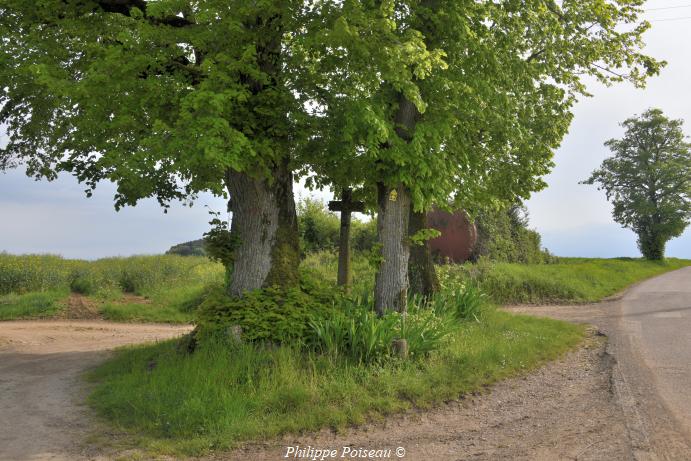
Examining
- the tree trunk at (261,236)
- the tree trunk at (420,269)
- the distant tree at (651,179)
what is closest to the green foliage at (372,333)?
the tree trunk at (261,236)

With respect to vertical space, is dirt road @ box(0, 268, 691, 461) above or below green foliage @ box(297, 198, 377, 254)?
below

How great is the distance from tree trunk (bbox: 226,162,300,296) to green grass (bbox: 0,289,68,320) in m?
11.2

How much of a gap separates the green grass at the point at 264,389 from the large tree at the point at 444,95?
2.66 metres

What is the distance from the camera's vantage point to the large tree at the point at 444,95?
33.2 feet

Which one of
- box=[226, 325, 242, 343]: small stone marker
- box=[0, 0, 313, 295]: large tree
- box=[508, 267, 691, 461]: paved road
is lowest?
box=[508, 267, 691, 461]: paved road

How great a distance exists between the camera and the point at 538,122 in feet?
48.8

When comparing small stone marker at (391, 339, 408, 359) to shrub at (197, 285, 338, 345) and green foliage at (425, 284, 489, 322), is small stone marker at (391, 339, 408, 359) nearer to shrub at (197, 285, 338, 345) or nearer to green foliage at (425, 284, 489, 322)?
shrub at (197, 285, 338, 345)

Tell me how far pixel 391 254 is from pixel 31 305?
14647mm

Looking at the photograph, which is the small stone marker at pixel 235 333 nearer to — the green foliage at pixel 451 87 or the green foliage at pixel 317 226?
the green foliage at pixel 451 87

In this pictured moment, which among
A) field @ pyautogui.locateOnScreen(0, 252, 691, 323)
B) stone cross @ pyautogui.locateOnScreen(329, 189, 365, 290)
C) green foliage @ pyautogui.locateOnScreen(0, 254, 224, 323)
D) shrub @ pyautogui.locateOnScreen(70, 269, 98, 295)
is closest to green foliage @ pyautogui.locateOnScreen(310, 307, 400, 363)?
stone cross @ pyautogui.locateOnScreen(329, 189, 365, 290)

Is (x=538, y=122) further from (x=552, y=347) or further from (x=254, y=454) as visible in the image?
(x=254, y=454)

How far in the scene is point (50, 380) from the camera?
1133cm

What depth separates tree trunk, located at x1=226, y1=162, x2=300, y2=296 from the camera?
1180 cm

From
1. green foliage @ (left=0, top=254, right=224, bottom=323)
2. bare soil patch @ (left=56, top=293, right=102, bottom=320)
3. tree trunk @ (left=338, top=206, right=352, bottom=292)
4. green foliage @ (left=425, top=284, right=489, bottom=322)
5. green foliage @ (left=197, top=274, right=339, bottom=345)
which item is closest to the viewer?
green foliage @ (left=197, top=274, right=339, bottom=345)
